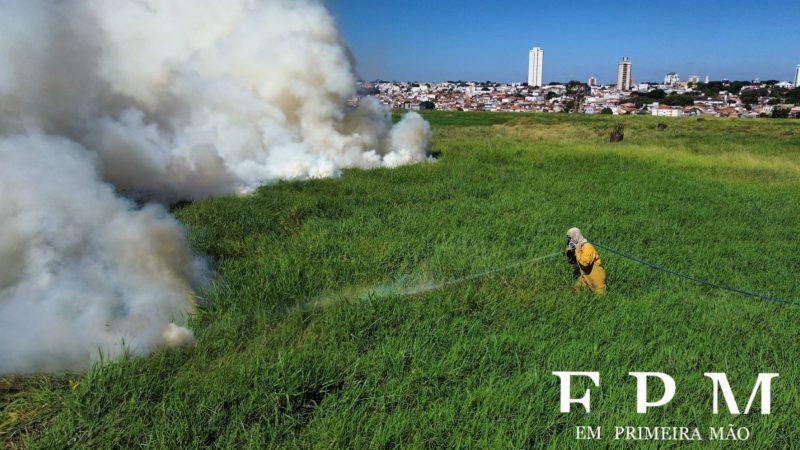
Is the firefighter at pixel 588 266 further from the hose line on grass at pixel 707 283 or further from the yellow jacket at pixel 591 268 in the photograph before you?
the hose line on grass at pixel 707 283

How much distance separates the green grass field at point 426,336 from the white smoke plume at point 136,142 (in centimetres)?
45

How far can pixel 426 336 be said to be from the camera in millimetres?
4098

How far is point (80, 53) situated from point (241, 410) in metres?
6.57

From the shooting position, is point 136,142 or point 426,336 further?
point 136,142

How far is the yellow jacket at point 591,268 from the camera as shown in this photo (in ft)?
16.8

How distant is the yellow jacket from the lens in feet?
16.8

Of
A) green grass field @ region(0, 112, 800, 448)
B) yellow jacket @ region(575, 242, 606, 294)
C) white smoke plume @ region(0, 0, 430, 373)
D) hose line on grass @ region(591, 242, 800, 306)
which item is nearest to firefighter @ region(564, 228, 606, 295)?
yellow jacket @ region(575, 242, 606, 294)

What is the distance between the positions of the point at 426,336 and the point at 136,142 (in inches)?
258

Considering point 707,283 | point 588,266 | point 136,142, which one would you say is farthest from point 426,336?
point 136,142

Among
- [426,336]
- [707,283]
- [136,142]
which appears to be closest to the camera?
[426,336]

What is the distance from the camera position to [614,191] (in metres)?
11.0

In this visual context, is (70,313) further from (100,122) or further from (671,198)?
(671,198)

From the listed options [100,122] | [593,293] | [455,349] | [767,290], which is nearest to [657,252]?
[767,290]

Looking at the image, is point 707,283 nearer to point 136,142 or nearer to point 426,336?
point 426,336
